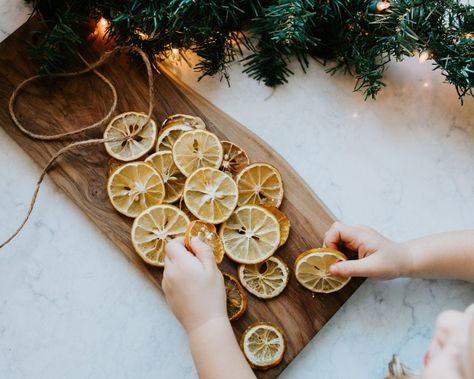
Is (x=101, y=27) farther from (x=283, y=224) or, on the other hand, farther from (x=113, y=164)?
(x=283, y=224)

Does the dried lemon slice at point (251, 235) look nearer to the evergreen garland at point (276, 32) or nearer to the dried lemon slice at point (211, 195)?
the dried lemon slice at point (211, 195)

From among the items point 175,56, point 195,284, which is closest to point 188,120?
point 175,56

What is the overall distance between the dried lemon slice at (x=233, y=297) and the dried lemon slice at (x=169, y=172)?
0.67 ft

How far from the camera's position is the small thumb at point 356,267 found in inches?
40.3

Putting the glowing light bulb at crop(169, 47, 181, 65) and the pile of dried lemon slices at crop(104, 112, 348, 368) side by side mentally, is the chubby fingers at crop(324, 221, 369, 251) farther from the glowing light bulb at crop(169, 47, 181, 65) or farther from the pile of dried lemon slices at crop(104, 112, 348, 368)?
the glowing light bulb at crop(169, 47, 181, 65)

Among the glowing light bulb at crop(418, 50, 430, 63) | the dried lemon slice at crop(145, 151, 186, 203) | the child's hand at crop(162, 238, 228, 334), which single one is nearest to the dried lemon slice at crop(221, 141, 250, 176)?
the dried lemon slice at crop(145, 151, 186, 203)

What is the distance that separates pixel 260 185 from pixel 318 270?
221mm

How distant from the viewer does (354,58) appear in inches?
43.3

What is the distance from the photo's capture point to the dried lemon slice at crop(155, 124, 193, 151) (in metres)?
1.09

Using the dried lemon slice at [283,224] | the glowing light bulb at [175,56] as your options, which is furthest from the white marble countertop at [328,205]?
the dried lemon slice at [283,224]

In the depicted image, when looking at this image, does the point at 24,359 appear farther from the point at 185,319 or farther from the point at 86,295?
the point at 185,319

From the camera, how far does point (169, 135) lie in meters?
1.09

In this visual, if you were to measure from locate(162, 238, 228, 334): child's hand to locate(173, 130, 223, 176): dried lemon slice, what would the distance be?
179 millimetres

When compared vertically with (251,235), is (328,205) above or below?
below
